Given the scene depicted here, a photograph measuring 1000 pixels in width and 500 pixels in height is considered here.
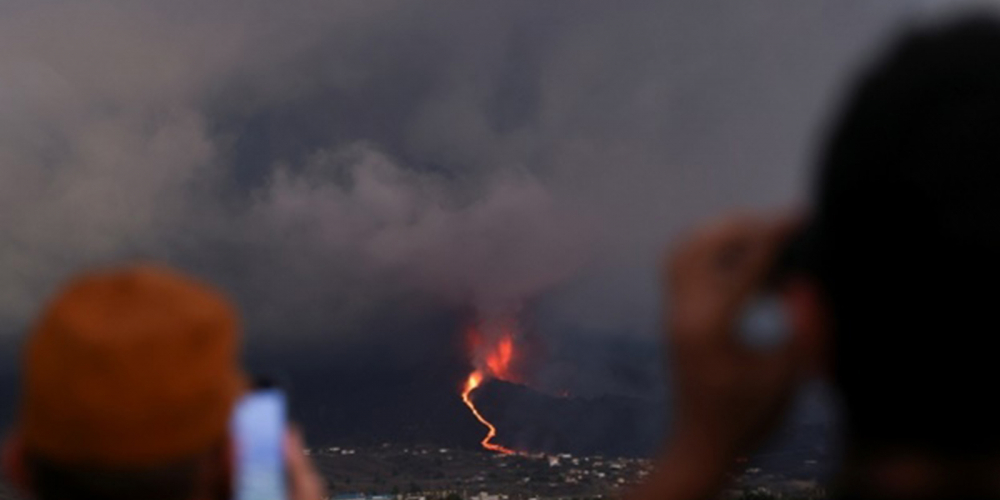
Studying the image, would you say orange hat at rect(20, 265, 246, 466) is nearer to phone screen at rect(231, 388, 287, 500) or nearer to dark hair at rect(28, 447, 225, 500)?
dark hair at rect(28, 447, 225, 500)

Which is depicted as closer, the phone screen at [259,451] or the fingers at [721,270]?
the fingers at [721,270]

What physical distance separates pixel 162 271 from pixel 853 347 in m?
4.23

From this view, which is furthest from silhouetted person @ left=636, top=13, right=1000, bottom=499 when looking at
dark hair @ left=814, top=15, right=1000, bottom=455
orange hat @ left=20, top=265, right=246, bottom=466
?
orange hat @ left=20, top=265, right=246, bottom=466

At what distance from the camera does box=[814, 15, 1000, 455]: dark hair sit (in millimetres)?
3422

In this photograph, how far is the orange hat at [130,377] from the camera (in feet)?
19.9

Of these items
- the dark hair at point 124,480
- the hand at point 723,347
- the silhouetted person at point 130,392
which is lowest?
the hand at point 723,347

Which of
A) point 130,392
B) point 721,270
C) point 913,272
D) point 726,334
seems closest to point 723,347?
point 726,334

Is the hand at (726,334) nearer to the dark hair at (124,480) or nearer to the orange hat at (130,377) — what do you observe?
the orange hat at (130,377)

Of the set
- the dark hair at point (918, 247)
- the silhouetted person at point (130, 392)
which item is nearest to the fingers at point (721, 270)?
the dark hair at point (918, 247)

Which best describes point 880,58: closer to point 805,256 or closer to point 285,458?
point 805,256

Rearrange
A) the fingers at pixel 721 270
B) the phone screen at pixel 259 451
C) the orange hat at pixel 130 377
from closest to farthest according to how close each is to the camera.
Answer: the fingers at pixel 721 270
the orange hat at pixel 130 377
the phone screen at pixel 259 451

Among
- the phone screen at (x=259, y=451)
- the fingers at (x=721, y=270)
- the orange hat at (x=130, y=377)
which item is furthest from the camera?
the phone screen at (x=259, y=451)

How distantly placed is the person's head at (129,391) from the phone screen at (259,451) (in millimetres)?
156

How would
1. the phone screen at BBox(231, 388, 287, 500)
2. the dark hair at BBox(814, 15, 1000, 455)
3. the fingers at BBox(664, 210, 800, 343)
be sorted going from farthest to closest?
1. the phone screen at BBox(231, 388, 287, 500)
2. the fingers at BBox(664, 210, 800, 343)
3. the dark hair at BBox(814, 15, 1000, 455)
